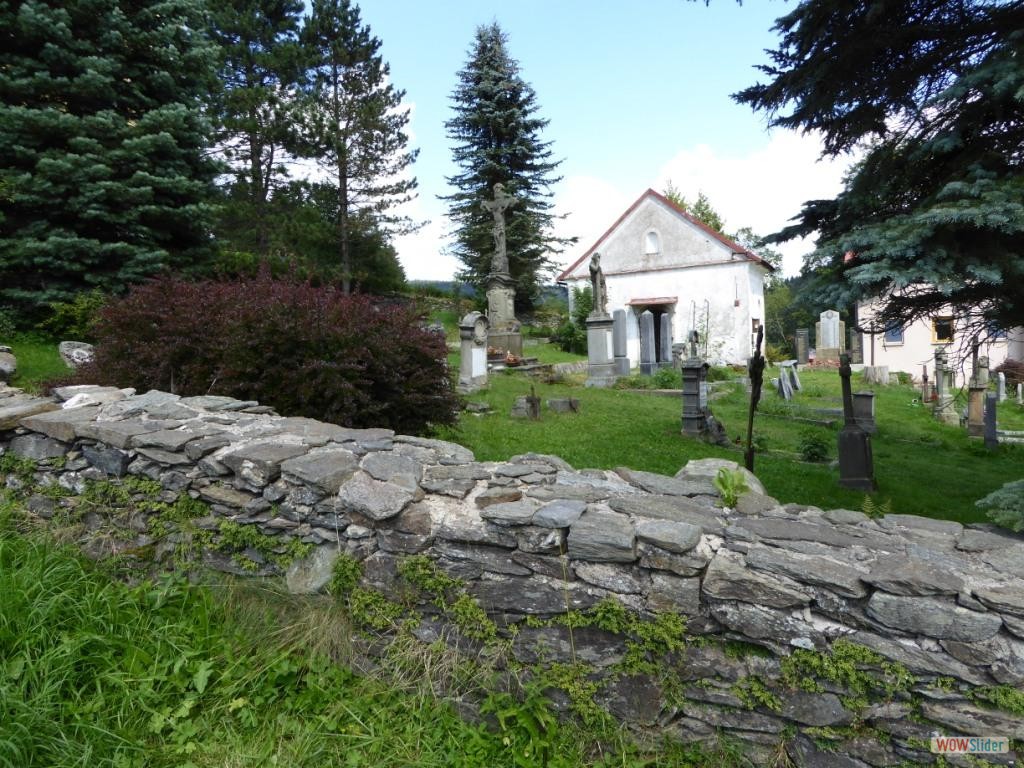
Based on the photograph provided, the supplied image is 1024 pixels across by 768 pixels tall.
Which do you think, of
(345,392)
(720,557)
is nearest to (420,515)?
(720,557)

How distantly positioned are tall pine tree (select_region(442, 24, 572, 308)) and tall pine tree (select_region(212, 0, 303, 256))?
927 centimetres

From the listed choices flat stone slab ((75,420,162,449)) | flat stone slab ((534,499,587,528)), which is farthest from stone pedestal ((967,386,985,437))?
flat stone slab ((75,420,162,449))

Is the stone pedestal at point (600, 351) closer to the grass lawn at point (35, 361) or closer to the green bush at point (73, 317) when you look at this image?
the green bush at point (73, 317)

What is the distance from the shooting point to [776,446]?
26.6ft

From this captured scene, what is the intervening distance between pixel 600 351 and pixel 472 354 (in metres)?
4.24

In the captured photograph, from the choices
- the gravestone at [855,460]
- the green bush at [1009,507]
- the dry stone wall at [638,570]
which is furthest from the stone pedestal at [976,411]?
the dry stone wall at [638,570]

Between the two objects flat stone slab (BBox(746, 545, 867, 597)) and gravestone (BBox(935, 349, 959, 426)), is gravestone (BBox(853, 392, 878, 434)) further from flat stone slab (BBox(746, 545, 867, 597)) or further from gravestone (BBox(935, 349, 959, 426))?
flat stone slab (BBox(746, 545, 867, 597))

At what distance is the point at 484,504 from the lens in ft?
9.11

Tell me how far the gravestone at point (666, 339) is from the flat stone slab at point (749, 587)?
706 inches

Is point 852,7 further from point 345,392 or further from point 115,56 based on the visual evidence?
point 115,56

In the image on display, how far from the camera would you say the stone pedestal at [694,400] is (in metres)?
8.38

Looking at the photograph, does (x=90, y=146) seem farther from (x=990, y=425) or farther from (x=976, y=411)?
(x=976, y=411)

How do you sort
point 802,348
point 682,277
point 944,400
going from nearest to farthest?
A: point 944,400 < point 682,277 < point 802,348

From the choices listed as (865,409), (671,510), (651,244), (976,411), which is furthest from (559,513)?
(651,244)
